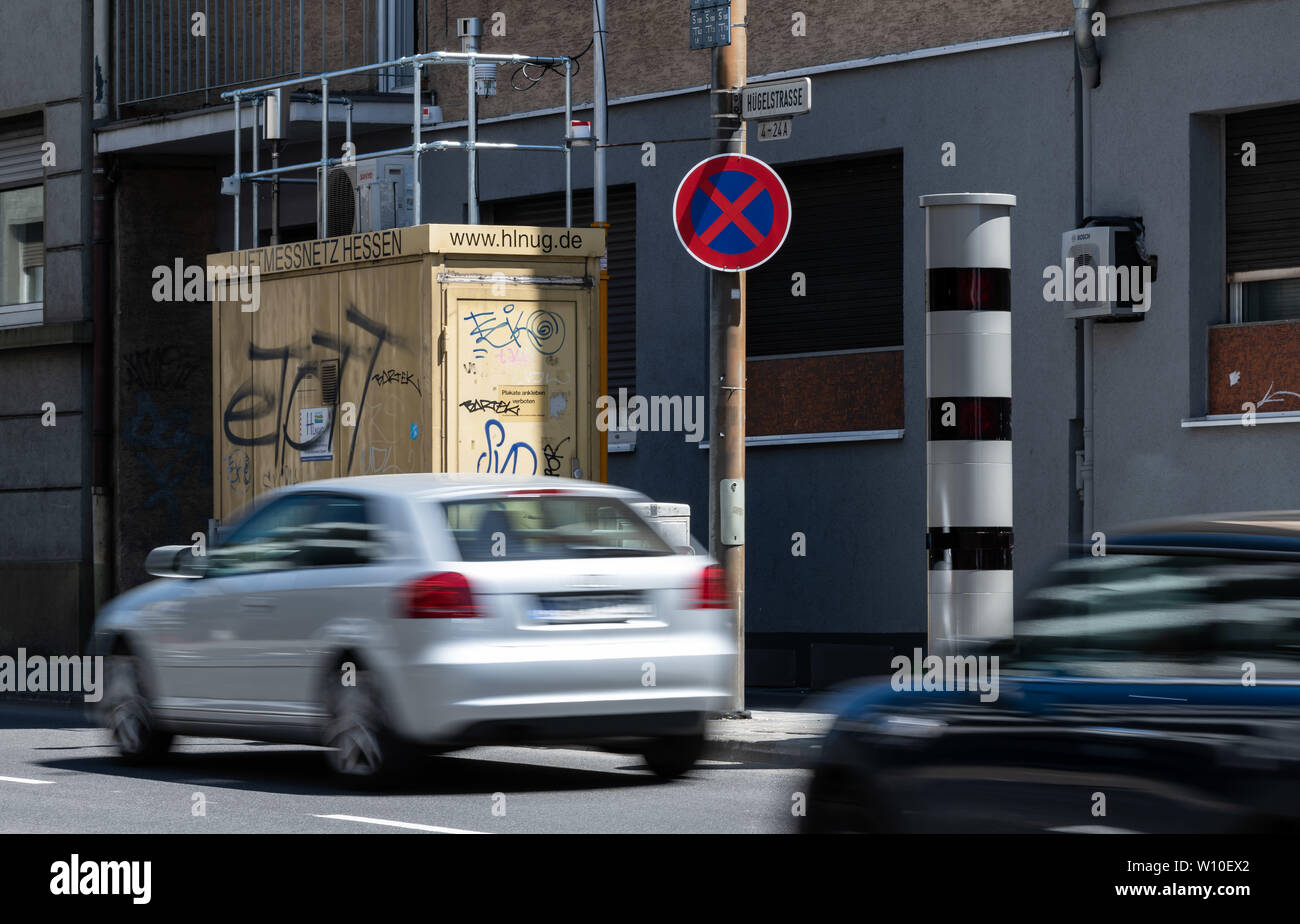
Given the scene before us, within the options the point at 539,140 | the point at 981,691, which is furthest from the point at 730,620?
the point at 539,140

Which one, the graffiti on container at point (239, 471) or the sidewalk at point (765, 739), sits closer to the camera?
the sidewalk at point (765, 739)

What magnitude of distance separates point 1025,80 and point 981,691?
9.92 metres

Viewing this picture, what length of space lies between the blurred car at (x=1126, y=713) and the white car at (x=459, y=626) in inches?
151

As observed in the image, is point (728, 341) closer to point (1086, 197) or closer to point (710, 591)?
point (1086, 197)

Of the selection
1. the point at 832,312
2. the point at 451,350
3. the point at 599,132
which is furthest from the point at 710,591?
the point at 599,132

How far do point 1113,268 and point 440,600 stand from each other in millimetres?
6344

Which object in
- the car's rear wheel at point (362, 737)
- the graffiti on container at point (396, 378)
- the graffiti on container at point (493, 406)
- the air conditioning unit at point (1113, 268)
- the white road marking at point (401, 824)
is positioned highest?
the air conditioning unit at point (1113, 268)

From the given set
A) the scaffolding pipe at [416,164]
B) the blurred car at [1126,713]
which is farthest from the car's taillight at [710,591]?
the scaffolding pipe at [416,164]

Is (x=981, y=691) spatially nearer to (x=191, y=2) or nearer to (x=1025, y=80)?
(x=1025, y=80)

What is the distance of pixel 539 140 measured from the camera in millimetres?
18688

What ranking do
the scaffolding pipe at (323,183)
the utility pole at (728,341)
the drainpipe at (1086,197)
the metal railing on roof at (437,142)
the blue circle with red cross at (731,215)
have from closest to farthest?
the blue circle with red cross at (731,215)
the utility pole at (728,341)
the drainpipe at (1086,197)
the metal railing on roof at (437,142)
the scaffolding pipe at (323,183)

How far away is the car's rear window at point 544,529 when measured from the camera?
10.2 m

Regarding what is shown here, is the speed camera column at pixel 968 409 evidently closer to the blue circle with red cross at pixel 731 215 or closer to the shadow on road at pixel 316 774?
the shadow on road at pixel 316 774

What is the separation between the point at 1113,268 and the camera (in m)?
14.5
